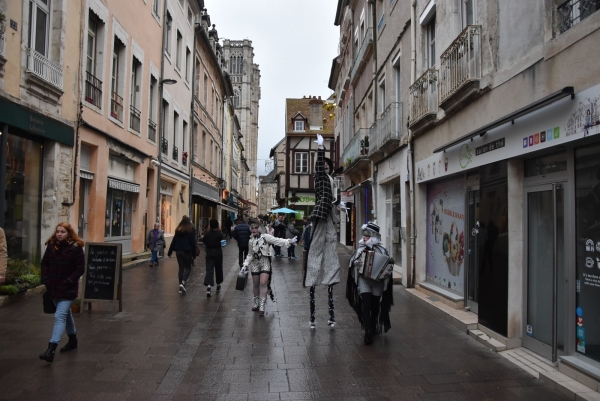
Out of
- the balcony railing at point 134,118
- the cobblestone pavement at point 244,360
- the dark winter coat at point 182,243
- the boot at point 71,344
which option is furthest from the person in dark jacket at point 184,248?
the balcony railing at point 134,118

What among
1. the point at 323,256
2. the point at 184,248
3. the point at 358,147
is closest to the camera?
the point at 323,256

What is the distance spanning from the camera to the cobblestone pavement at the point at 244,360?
15.9 feet

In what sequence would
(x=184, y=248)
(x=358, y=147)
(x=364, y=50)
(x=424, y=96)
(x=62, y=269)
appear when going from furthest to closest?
(x=358, y=147), (x=364, y=50), (x=184, y=248), (x=424, y=96), (x=62, y=269)

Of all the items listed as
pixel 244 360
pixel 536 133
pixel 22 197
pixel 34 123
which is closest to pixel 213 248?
pixel 22 197

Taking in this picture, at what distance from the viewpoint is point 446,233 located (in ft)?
32.7

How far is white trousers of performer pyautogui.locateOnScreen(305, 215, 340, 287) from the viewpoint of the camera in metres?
7.59

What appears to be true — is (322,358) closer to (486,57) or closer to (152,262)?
(486,57)

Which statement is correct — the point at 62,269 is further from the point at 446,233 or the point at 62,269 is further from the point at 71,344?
the point at 446,233

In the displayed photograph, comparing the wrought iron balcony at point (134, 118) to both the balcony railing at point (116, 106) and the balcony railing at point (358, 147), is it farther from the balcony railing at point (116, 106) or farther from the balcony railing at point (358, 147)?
the balcony railing at point (358, 147)

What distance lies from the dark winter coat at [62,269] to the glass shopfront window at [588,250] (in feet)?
18.0

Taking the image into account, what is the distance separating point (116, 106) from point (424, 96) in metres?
10.1

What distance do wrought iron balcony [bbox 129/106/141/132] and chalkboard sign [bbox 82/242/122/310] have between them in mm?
9712

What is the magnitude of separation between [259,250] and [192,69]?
20.6 metres

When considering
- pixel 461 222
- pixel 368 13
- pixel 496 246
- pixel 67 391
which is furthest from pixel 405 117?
pixel 67 391
